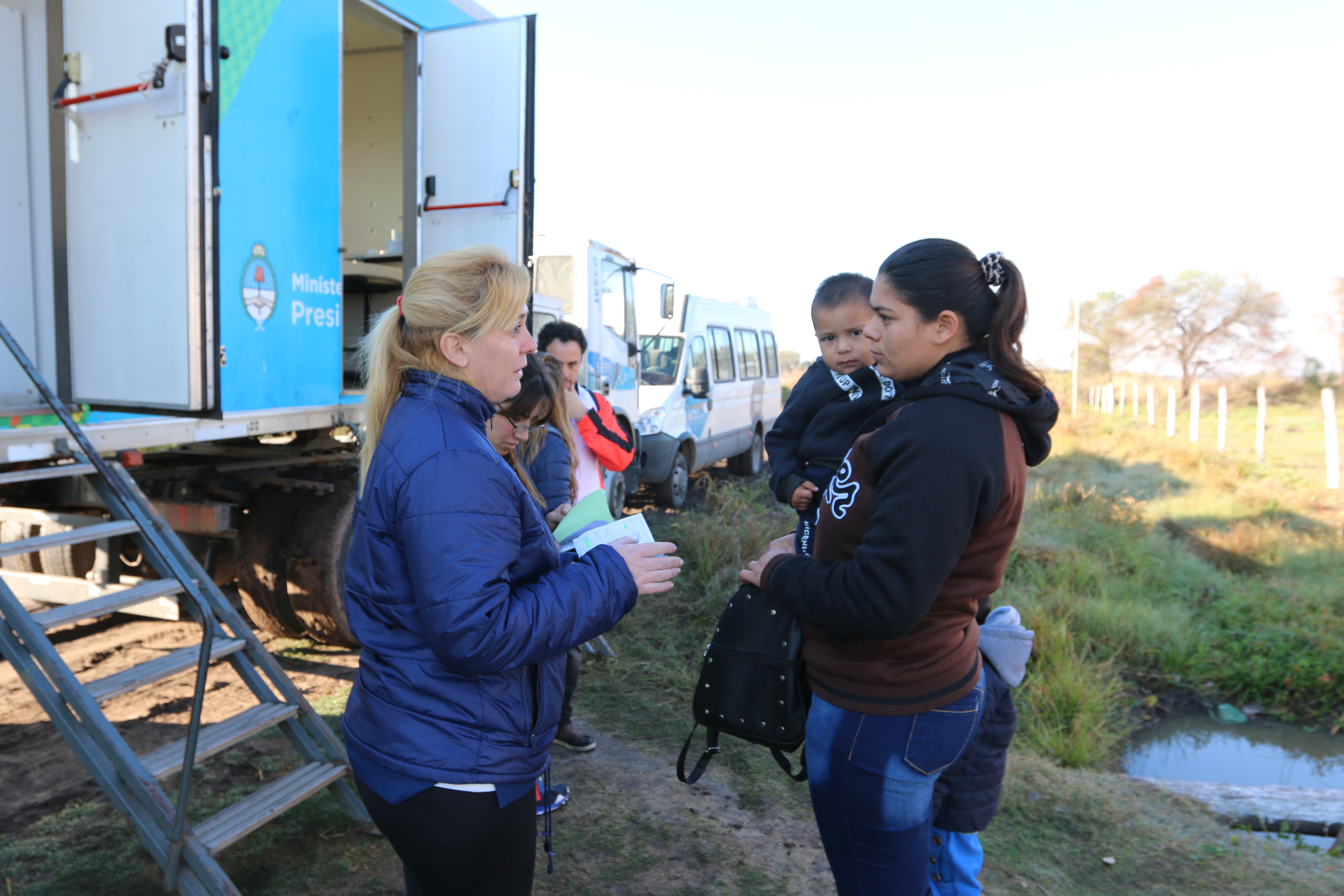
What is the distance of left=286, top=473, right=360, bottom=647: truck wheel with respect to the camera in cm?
450

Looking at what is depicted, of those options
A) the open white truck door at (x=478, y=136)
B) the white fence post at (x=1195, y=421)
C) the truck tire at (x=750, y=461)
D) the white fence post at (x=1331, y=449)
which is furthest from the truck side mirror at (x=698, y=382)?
the white fence post at (x=1195, y=421)

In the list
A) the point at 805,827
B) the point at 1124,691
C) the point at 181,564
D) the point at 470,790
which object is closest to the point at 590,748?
the point at 805,827

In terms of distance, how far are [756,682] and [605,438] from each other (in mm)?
2125

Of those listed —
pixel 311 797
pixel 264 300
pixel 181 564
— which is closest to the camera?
pixel 181 564

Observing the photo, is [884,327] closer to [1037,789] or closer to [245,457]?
[1037,789]

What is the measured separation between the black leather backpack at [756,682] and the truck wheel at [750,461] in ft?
35.1

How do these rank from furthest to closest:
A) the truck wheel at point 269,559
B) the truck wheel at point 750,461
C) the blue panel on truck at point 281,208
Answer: the truck wheel at point 750,461, the truck wheel at point 269,559, the blue panel on truck at point 281,208

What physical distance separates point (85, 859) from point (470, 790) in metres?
2.22

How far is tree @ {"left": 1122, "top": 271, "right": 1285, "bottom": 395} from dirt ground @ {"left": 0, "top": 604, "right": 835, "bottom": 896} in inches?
1787

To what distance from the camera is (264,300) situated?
150 inches

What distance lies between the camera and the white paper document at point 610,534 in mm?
1740

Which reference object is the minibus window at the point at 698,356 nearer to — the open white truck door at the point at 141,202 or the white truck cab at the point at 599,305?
the white truck cab at the point at 599,305

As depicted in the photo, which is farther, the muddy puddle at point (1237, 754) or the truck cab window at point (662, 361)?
the truck cab window at point (662, 361)

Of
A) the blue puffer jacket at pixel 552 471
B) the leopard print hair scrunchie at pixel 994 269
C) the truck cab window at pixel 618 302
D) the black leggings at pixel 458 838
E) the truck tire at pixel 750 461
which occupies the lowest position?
the truck tire at pixel 750 461
